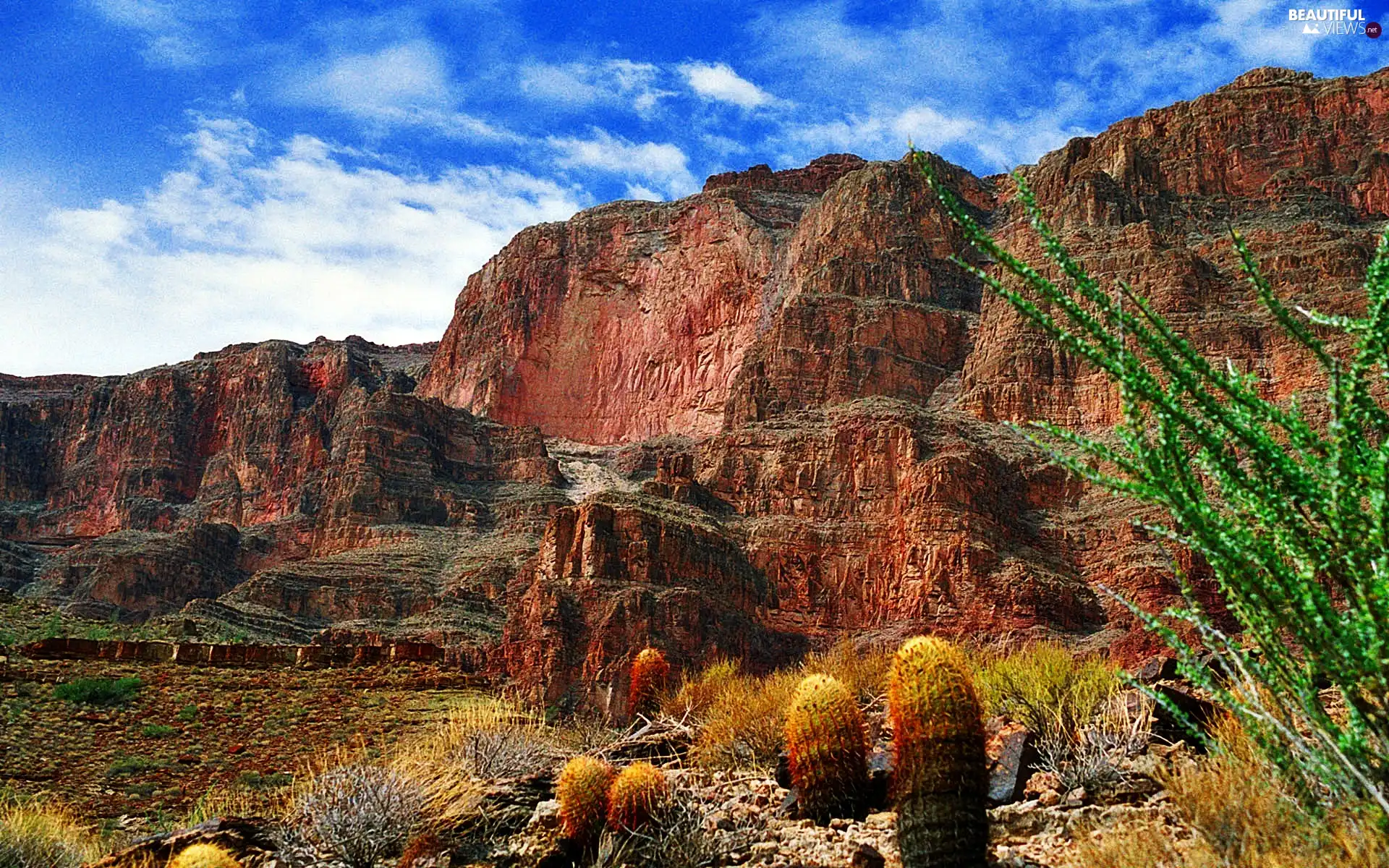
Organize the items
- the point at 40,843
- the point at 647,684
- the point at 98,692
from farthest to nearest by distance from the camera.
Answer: the point at 98,692 → the point at 647,684 → the point at 40,843

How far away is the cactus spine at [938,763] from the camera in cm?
754

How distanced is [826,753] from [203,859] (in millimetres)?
4277

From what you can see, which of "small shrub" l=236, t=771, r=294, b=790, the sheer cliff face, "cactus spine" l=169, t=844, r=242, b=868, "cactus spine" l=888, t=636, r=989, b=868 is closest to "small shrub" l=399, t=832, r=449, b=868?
"cactus spine" l=169, t=844, r=242, b=868

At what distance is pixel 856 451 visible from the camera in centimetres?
7656

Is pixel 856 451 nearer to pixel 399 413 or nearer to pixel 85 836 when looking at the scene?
pixel 399 413

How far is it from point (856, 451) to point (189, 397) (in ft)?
310

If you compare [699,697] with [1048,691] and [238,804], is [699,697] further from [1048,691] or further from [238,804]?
[238,804]

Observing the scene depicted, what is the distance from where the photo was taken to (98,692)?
20.4 metres

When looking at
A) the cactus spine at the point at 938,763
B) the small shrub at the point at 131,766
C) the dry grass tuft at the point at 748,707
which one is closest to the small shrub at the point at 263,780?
the small shrub at the point at 131,766

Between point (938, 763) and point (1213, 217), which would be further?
point (1213, 217)

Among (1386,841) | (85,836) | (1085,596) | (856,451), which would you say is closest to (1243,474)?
(1386,841)

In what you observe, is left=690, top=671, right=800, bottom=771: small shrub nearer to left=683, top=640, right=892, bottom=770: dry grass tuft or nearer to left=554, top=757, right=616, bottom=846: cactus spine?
left=683, top=640, right=892, bottom=770: dry grass tuft

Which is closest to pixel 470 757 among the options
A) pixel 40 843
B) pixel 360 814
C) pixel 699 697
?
pixel 360 814

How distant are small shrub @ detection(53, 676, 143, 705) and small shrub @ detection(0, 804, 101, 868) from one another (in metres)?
7.90
